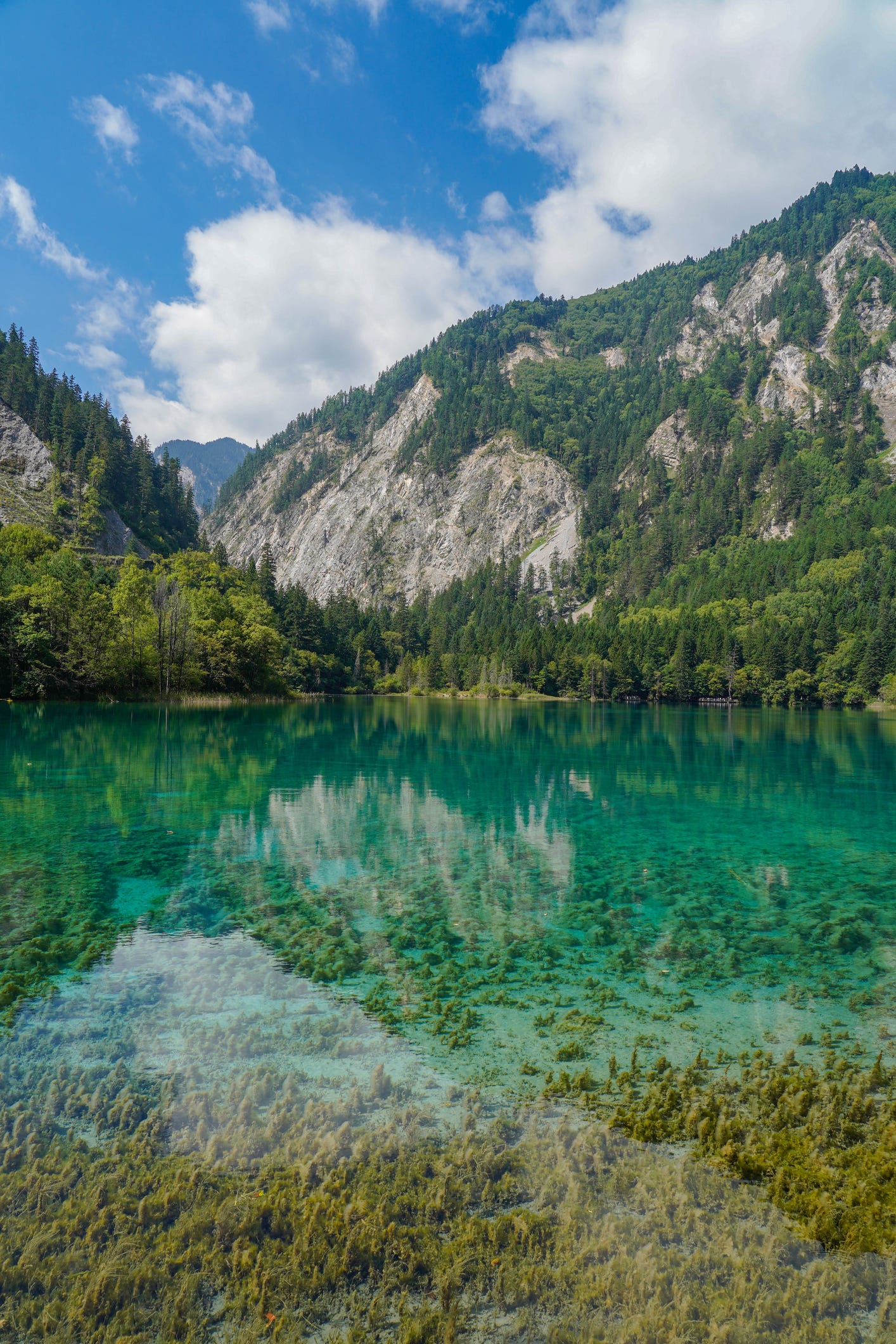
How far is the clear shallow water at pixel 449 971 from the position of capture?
6129mm

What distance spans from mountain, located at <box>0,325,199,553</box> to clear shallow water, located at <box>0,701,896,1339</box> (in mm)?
114719

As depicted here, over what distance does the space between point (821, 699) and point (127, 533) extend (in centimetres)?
14496

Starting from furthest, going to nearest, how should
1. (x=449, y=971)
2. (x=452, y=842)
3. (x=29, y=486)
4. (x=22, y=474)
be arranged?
(x=22, y=474) → (x=29, y=486) → (x=452, y=842) → (x=449, y=971)

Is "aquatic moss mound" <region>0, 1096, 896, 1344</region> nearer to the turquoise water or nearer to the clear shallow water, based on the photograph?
the clear shallow water

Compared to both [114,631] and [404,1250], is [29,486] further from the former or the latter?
[404,1250]

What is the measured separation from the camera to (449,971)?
36.7 feet

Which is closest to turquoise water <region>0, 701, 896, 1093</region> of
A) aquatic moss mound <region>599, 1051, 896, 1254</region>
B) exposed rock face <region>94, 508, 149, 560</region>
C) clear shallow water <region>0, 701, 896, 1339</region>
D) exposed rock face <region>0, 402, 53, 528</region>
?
clear shallow water <region>0, 701, 896, 1339</region>

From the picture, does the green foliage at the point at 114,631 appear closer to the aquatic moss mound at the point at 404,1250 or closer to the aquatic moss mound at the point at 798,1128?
the aquatic moss mound at the point at 404,1250

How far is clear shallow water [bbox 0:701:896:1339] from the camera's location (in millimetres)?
6129

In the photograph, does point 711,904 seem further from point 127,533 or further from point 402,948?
point 127,533

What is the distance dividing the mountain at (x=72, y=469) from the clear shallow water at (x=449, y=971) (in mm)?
114719

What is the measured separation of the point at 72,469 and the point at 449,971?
154 meters

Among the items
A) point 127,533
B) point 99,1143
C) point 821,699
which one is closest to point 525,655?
point 821,699

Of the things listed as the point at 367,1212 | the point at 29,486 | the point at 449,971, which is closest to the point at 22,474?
the point at 29,486
